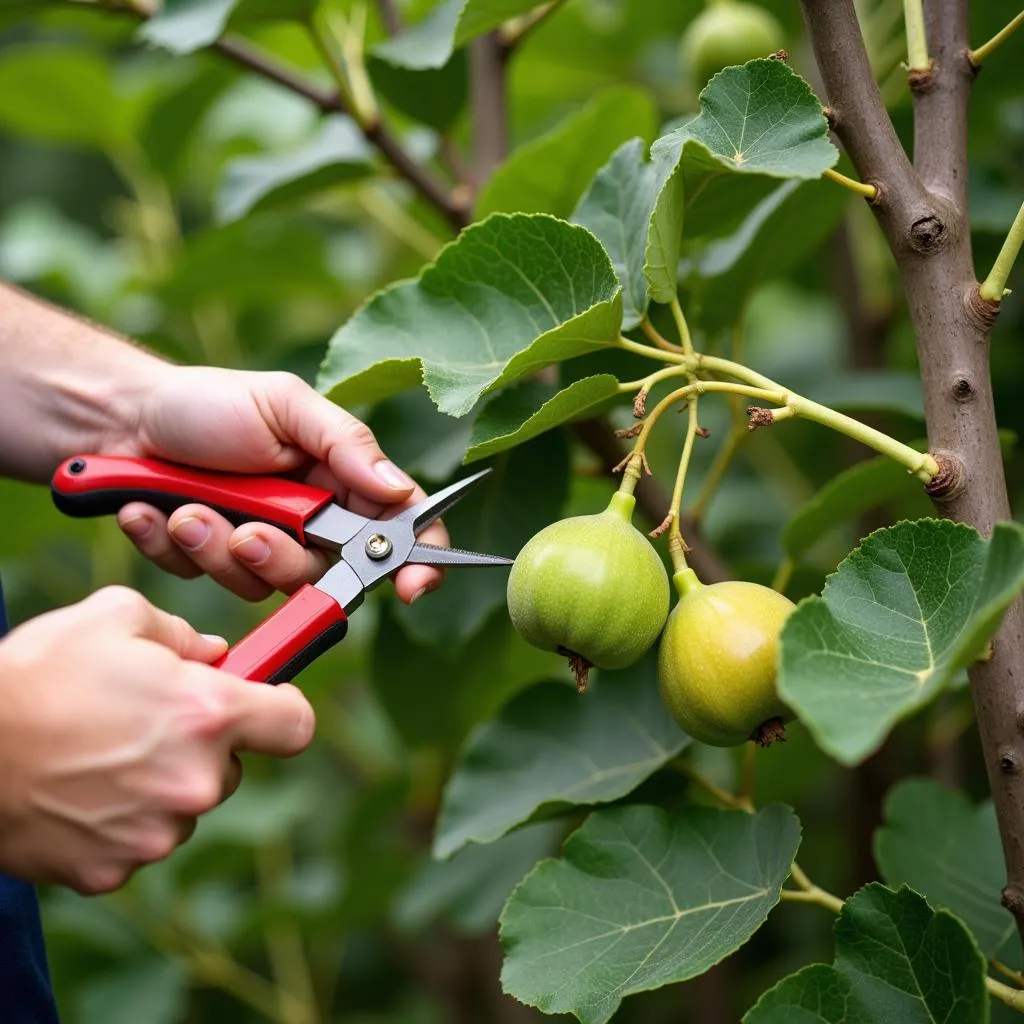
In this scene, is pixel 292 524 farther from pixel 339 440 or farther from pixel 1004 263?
pixel 1004 263

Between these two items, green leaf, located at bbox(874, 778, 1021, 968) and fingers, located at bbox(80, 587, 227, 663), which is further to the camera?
green leaf, located at bbox(874, 778, 1021, 968)

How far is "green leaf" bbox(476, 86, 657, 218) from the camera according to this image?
1.12 m

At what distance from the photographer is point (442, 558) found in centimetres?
95

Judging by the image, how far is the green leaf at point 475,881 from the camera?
143cm

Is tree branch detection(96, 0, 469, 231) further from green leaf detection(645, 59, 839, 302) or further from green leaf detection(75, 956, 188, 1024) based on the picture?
green leaf detection(75, 956, 188, 1024)

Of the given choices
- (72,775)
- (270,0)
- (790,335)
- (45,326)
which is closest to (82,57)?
(270,0)

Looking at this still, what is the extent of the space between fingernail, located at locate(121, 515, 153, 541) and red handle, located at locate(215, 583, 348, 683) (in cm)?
20

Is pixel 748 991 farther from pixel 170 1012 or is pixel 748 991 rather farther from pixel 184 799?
pixel 184 799

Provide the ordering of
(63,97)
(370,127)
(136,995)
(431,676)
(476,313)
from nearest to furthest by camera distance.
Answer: (476,313) < (370,127) < (431,676) < (136,995) < (63,97)

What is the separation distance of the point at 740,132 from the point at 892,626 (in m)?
0.32

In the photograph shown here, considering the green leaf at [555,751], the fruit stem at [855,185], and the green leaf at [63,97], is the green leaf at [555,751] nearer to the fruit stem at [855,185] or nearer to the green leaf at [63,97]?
the fruit stem at [855,185]

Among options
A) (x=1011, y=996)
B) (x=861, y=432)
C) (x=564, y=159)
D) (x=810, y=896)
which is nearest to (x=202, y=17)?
(x=564, y=159)

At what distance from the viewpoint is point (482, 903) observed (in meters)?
1.43

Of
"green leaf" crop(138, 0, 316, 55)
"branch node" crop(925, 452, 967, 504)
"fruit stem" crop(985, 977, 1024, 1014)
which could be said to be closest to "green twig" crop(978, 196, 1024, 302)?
"branch node" crop(925, 452, 967, 504)
